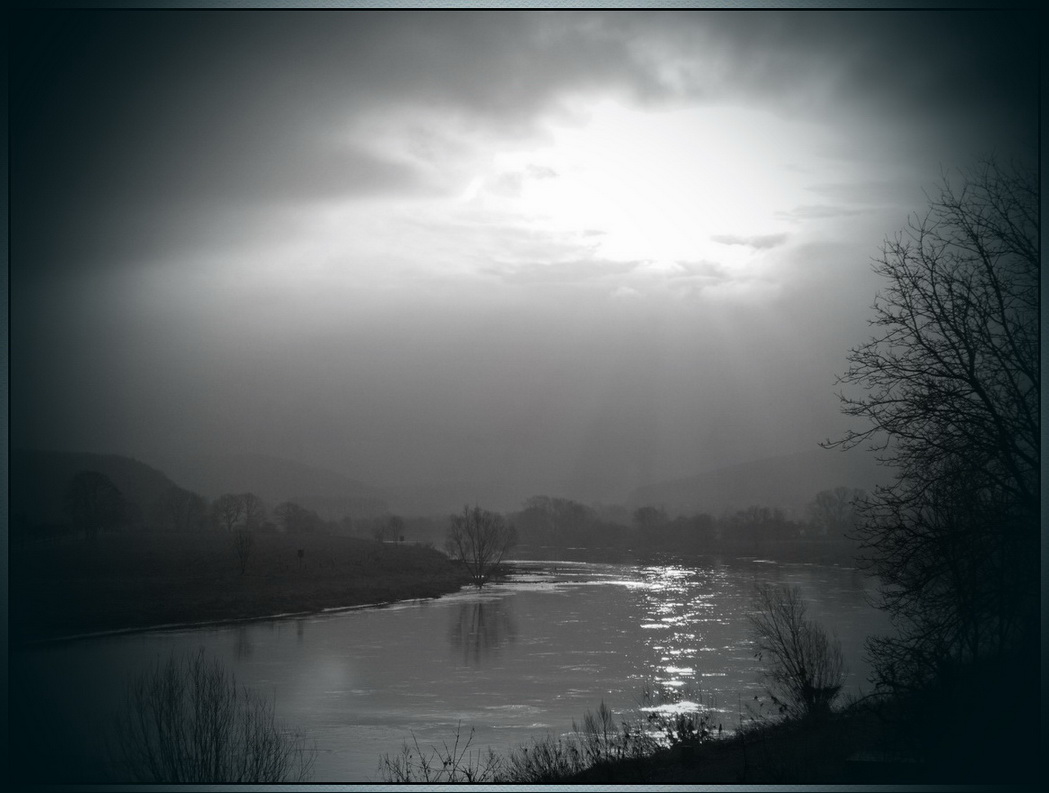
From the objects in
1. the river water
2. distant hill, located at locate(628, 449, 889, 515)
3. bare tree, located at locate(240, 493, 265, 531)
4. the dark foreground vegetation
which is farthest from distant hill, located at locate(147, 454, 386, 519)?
the dark foreground vegetation

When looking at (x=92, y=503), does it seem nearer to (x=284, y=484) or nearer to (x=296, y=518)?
(x=284, y=484)

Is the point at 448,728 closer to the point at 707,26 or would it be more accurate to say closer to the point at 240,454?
the point at 240,454

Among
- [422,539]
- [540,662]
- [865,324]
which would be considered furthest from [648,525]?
[865,324]

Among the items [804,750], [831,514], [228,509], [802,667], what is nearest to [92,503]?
[228,509]

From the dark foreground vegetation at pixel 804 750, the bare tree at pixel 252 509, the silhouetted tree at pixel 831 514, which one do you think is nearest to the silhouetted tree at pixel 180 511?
the bare tree at pixel 252 509

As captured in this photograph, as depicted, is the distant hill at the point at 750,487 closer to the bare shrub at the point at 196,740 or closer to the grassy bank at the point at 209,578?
the grassy bank at the point at 209,578

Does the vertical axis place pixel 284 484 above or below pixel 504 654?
above
